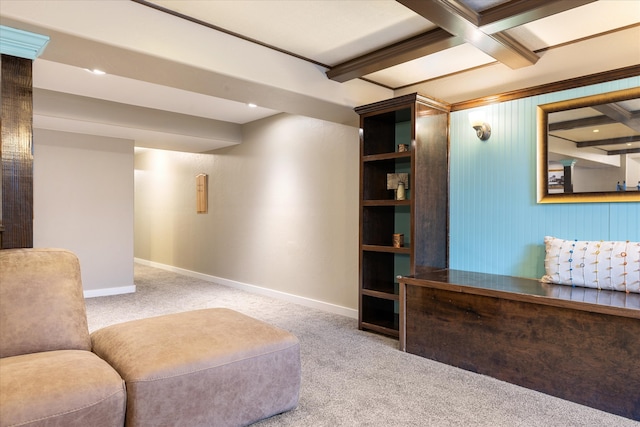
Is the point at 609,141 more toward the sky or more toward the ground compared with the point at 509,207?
more toward the sky

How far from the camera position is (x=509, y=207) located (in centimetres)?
317

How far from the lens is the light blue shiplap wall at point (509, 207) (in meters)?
2.76

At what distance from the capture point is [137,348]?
191cm

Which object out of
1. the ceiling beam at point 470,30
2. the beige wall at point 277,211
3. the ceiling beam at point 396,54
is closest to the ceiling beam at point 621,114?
the ceiling beam at point 470,30

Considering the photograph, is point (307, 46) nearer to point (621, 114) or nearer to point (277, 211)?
point (621, 114)

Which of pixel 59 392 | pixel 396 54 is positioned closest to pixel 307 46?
pixel 396 54

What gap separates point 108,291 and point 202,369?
4.29 meters

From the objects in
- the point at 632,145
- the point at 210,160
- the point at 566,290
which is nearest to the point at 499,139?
the point at 632,145

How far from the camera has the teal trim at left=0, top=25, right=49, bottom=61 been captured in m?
2.14

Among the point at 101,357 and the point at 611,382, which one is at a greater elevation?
the point at 101,357

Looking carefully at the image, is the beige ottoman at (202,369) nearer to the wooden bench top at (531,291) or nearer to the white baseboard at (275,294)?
the wooden bench top at (531,291)

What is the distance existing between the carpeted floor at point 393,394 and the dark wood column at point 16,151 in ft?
5.91

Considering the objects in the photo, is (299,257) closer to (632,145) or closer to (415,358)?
(415,358)

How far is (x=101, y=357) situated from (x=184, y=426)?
1.84ft
